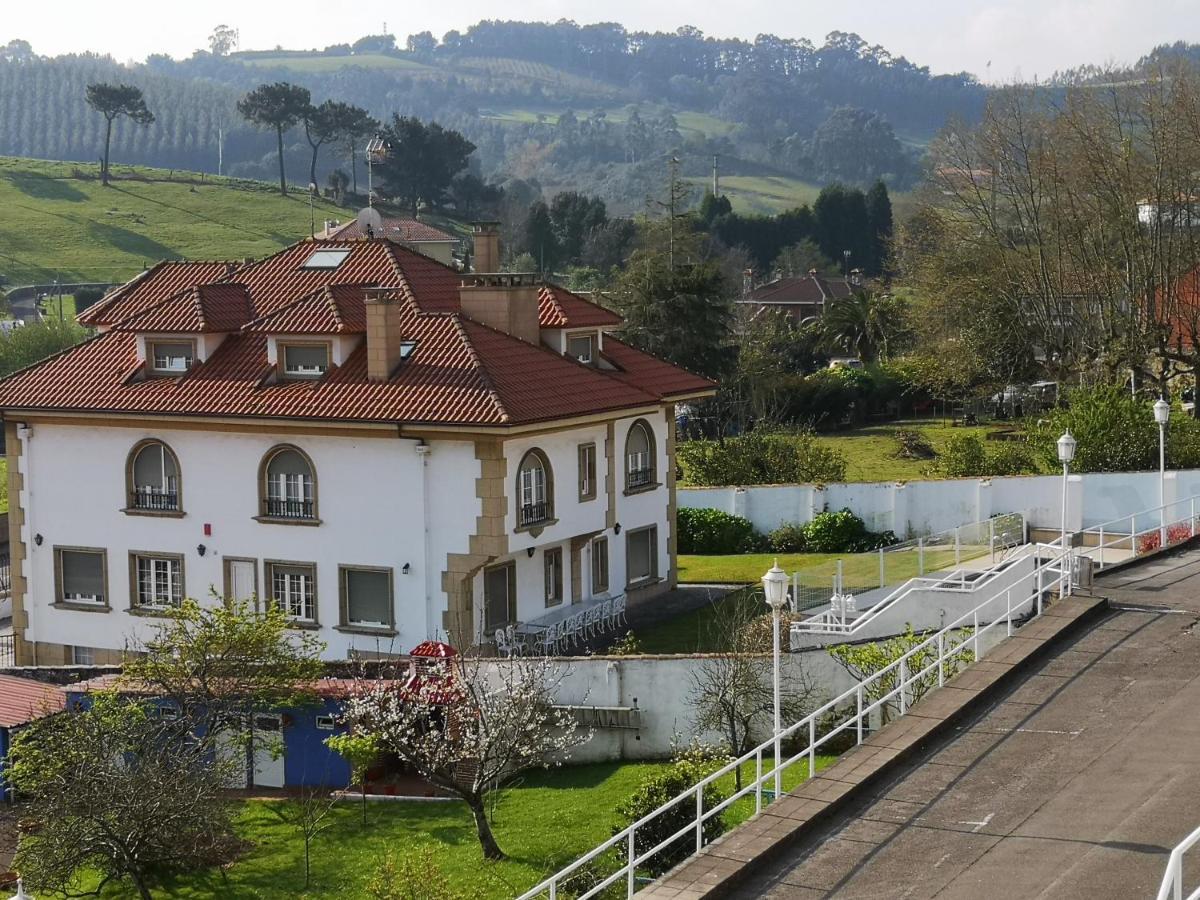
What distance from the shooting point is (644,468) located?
36.9 m

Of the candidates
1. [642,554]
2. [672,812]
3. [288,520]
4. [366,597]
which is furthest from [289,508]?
[672,812]

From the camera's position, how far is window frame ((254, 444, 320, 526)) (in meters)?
33.1

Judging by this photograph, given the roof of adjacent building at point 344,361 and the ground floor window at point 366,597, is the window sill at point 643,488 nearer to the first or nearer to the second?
the roof of adjacent building at point 344,361

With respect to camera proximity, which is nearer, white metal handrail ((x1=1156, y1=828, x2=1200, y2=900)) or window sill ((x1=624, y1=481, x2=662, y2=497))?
white metal handrail ((x1=1156, y1=828, x2=1200, y2=900))

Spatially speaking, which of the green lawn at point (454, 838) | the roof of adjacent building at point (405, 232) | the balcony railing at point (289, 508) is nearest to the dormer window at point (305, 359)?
the balcony railing at point (289, 508)

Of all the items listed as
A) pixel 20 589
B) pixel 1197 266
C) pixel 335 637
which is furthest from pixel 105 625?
pixel 1197 266

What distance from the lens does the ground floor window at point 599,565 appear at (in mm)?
35625

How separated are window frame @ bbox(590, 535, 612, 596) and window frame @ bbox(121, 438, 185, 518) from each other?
7779 mm

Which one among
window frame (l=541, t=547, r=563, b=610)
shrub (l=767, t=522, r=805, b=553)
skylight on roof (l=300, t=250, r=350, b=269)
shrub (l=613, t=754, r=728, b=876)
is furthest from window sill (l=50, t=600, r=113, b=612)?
shrub (l=767, t=522, r=805, b=553)

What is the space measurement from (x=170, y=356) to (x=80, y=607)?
5.05 m

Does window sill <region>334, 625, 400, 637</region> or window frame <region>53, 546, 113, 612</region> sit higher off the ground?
window frame <region>53, 546, 113, 612</region>

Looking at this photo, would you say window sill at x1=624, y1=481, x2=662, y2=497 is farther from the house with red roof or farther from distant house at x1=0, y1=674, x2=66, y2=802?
distant house at x1=0, y1=674, x2=66, y2=802

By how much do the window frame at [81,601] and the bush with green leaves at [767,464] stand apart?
18.5 metres

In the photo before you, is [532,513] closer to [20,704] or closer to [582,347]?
[582,347]
